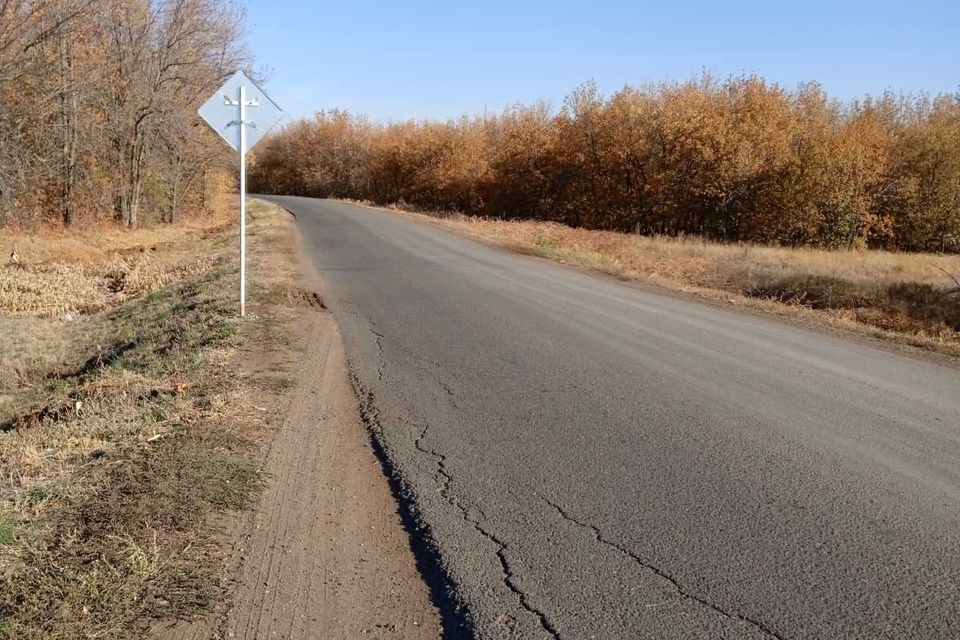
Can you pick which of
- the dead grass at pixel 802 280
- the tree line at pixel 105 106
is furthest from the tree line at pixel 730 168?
the tree line at pixel 105 106

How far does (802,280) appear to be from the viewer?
17734 millimetres

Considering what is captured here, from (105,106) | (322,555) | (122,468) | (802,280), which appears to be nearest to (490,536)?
(322,555)

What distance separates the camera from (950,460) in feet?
17.7

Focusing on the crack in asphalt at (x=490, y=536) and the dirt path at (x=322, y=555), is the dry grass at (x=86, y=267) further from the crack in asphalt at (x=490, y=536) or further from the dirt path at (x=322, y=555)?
the crack in asphalt at (x=490, y=536)

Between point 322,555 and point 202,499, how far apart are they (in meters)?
0.95

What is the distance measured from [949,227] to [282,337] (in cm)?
3810

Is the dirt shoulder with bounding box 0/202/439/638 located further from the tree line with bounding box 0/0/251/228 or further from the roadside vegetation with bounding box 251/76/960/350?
the tree line with bounding box 0/0/251/228

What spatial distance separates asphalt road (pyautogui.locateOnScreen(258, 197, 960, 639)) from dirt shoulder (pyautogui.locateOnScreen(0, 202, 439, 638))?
0.36m

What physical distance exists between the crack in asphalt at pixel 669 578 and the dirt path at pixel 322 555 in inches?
39.4

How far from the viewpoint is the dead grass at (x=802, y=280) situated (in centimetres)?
1356

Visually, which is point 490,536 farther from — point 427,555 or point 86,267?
point 86,267

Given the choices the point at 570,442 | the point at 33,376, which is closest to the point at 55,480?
the point at 570,442

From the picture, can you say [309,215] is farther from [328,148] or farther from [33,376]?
[328,148]

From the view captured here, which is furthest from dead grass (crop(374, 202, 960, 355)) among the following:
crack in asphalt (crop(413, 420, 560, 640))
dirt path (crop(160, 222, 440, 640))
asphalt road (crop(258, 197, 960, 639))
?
dirt path (crop(160, 222, 440, 640))
